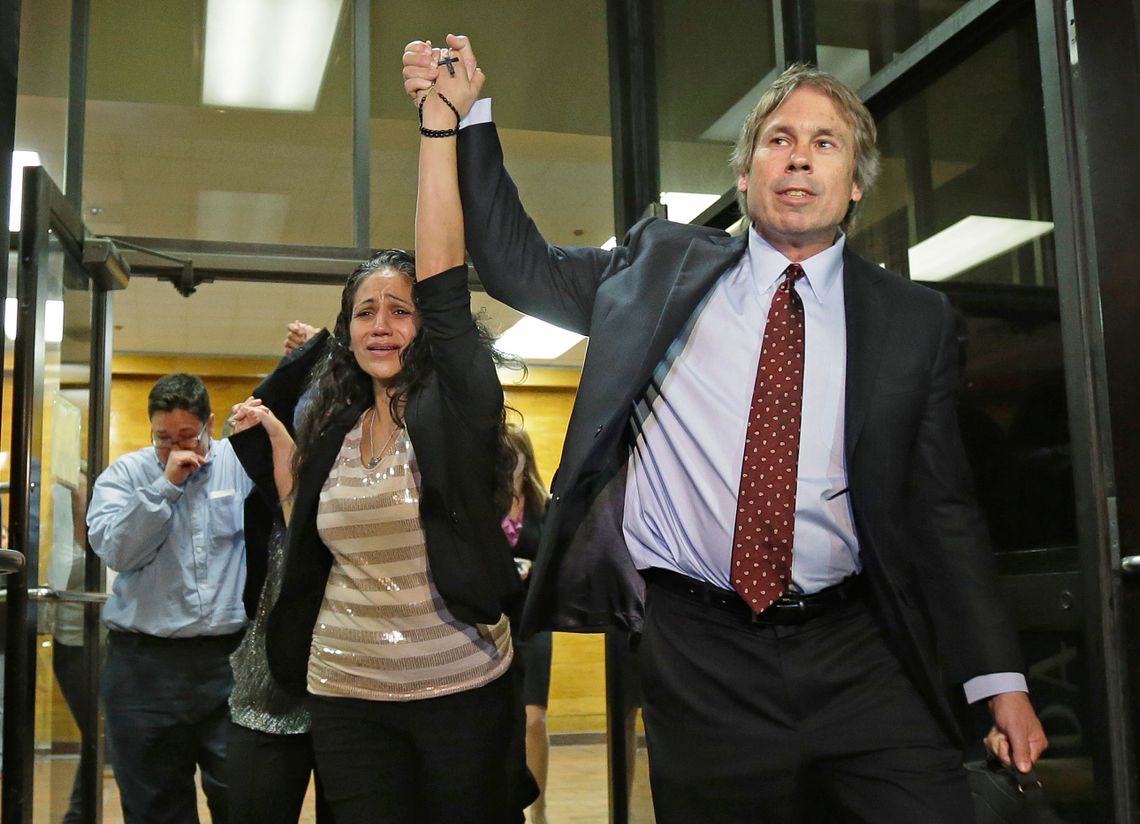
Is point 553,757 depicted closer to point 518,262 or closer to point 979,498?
point 979,498

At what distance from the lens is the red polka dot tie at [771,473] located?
5.57 ft

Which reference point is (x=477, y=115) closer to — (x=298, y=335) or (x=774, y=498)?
(x=774, y=498)

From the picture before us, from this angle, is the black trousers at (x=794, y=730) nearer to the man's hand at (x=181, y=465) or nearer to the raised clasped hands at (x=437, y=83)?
the raised clasped hands at (x=437, y=83)

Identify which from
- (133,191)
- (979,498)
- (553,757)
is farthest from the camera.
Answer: (553,757)

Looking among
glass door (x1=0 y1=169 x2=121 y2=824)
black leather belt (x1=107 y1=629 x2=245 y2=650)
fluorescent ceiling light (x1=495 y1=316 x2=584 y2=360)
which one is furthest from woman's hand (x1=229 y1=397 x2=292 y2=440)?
fluorescent ceiling light (x1=495 y1=316 x2=584 y2=360)

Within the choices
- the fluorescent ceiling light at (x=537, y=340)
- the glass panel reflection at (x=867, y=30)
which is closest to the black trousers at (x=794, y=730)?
the glass panel reflection at (x=867, y=30)

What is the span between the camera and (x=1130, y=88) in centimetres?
198

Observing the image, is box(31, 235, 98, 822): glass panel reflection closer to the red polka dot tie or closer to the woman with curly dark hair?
the woman with curly dark hair

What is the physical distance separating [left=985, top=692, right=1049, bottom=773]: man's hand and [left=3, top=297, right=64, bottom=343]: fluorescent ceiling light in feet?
8.59

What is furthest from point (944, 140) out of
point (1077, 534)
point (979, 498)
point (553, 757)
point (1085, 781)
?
point (553, 757)

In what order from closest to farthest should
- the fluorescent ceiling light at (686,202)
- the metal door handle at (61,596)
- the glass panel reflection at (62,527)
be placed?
the metal door handle at (61,596), the glass panel reflection at (62,527), the fluorescent ceiling light at (686,202)

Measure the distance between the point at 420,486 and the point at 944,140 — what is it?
129 cm

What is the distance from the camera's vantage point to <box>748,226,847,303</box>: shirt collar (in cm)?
188

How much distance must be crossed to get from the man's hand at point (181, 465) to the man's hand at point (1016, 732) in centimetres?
295
